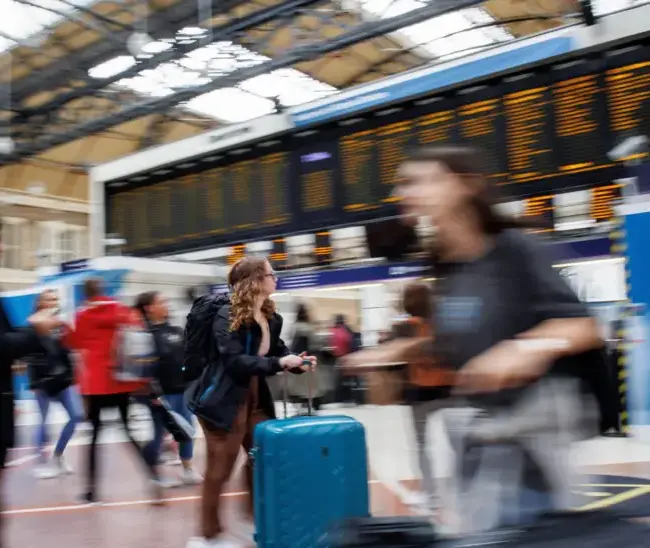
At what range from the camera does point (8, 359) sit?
3117mm

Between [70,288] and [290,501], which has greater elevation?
[70,288]

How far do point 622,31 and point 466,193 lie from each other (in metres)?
7.64

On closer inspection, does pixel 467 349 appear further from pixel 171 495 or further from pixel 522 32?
pixel 522 32

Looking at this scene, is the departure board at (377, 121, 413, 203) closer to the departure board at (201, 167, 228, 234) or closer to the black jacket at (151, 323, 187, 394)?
the departure board at (201, 167, 228, 234)

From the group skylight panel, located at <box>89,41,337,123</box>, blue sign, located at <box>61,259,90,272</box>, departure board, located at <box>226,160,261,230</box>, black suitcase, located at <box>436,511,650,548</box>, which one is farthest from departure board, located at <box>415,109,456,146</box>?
black suitcase, located at <box>436,511,650,548</box>

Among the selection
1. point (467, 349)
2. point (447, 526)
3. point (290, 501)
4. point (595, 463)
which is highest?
point (467, 349)

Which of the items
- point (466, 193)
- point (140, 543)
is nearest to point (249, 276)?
point (140, 543)

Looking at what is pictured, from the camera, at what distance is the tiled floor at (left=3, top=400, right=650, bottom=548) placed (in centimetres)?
441

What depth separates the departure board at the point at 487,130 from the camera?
9133 millimetres

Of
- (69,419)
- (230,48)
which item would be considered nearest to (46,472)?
(69,419)

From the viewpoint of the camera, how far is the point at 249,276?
3.81 metres

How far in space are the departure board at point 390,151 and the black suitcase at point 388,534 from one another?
870cm

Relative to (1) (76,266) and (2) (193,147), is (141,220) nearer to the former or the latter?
(1) (76,266)

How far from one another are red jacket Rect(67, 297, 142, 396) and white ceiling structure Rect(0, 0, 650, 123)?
714cm
